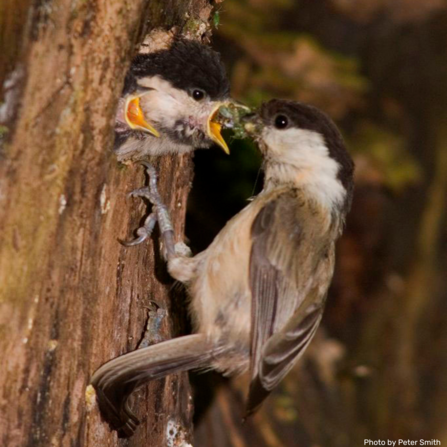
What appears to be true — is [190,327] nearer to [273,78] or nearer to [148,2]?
[148,2]

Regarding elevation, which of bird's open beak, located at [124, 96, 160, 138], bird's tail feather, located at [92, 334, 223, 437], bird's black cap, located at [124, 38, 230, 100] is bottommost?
bird's tail feather, located at [92, 334, 223, 437]

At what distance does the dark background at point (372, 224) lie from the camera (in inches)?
174

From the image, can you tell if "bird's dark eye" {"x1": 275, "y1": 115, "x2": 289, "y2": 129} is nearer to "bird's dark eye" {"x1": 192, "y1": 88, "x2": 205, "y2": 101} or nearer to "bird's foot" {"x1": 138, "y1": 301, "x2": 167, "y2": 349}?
"bird's dark eye" {"x1": 192, "y1": 88, "x2": 205, "y2": 101}

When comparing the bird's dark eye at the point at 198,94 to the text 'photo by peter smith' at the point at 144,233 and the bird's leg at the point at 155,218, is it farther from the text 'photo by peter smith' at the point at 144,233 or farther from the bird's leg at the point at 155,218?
the bird's leg at the point at 155,218

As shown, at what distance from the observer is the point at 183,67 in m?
2.29

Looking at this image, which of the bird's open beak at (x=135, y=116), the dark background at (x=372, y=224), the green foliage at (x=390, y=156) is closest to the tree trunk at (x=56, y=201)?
the bird's open beak at (x=135, y=116)

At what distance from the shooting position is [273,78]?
190 inches

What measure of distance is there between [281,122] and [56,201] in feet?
3.00

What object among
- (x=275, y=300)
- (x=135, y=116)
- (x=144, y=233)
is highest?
(x=135, y=116)

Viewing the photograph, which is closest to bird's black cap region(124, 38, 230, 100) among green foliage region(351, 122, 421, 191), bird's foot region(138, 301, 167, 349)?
bird's foot region(138, 301, 167, 349)

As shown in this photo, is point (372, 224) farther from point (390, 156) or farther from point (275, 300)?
point (275, 300)

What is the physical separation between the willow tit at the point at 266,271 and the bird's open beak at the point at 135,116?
0.16m

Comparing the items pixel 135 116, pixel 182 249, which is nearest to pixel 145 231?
pixel 182 249

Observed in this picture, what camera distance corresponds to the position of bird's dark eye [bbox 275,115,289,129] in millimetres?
2418
